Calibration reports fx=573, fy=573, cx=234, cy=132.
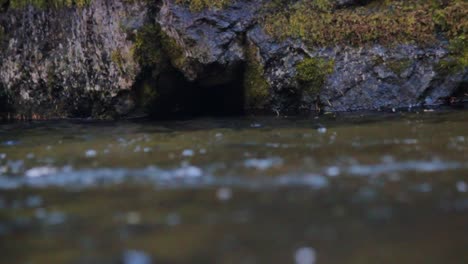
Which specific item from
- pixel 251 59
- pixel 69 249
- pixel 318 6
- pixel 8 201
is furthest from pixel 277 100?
pixel 69 249

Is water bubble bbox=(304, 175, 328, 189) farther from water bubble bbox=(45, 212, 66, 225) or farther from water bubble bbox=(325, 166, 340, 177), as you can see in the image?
water bubble bbox=(45, 212, 66, 225)

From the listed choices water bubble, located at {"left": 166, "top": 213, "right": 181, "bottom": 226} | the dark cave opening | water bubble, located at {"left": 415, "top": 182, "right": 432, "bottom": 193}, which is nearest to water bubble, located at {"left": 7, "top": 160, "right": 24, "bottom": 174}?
water bubble, located at {"left": 166, "top": 213, "right": 181, "bottom": 226}

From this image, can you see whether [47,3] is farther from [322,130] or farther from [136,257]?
[136,257]

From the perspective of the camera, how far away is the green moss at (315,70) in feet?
42.2

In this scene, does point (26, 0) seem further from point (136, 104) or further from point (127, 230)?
point (127, 230)

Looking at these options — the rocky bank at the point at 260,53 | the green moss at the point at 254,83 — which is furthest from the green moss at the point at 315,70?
the green moss at the point at 254,83

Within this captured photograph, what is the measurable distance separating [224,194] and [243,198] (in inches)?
9.7

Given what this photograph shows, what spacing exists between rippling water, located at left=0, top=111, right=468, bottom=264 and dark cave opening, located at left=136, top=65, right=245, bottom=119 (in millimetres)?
4163

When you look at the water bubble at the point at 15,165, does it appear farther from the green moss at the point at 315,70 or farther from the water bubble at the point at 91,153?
the green moss at the point at 315,70

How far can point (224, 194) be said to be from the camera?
5.53m

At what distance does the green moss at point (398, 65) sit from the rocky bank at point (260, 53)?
0.9 inches

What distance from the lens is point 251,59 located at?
1319cm

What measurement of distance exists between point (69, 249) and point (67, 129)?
7714mm

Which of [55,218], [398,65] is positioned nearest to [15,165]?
[55,218]
